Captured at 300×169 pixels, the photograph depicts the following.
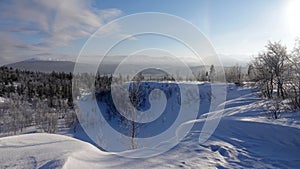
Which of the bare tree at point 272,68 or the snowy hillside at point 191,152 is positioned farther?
the bare tree at point 272,68

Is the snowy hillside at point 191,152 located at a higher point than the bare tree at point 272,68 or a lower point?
lower

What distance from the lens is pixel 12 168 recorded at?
11.6ft

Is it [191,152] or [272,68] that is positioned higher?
[272,68]

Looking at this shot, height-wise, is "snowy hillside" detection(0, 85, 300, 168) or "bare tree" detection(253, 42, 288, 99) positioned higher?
"bare tree" detection(253, 42, 288, 99)

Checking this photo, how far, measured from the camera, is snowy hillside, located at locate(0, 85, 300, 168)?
13.2 ft

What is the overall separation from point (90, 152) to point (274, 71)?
26.4m

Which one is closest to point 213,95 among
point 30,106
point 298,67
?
point 298,67

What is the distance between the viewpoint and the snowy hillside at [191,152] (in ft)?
13.2

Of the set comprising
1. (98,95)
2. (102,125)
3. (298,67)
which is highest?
(298,67)

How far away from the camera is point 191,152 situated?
17.1 feet

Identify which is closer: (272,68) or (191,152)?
(191,152)

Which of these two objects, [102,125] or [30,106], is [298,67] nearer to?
[102,125]

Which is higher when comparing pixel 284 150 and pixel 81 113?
→ pixel 284 150

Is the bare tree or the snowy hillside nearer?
the snowy hillside
